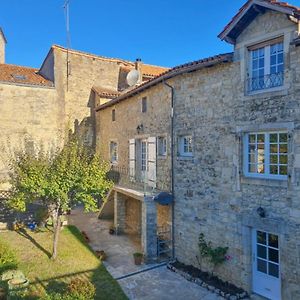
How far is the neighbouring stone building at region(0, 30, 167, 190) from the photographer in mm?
19781

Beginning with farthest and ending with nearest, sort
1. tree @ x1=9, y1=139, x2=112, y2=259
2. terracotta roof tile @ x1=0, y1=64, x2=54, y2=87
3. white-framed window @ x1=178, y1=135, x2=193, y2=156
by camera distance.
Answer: terracotta roof tile @ x1=0, y1=64, x2=54, y2=87, white-framed window @ x1=178, y1=135, x2=193, y2=156, tree @ x1=9, y1=139, x2=112, y2=259

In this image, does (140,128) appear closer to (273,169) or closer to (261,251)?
(273,169)

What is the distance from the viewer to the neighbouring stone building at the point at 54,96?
19781mm

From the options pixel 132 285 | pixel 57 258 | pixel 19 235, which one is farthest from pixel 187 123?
pixel 19 235

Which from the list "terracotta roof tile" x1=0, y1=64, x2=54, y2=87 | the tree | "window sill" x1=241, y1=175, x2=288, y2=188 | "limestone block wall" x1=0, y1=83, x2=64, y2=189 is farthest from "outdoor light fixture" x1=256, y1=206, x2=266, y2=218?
"terracotta roof tile" x1=0, y1=64, x2=54, y2=87

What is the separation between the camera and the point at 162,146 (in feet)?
43.2

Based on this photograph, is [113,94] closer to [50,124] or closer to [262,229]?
[50,124]

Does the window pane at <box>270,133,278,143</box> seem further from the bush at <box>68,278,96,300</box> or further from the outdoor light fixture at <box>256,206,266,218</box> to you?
the bush at <box>68,278,96,300</box>

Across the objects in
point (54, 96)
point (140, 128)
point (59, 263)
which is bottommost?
point (59, 263)

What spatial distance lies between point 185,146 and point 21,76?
14.5 metres

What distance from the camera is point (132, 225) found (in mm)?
16219

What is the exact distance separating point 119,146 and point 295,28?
1188 centimetres

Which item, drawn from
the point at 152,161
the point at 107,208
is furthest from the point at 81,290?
the point at 107,208

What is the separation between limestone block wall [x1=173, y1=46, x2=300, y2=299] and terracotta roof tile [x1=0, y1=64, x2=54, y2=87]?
12576 mm
